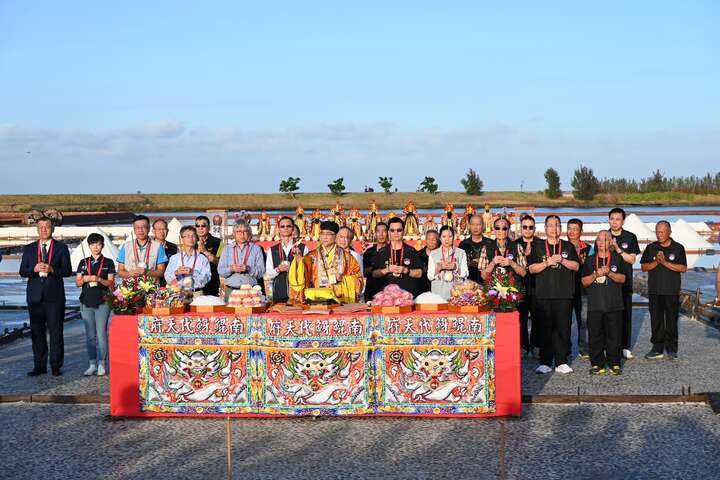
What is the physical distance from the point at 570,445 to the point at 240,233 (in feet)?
16.1

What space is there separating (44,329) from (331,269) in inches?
162

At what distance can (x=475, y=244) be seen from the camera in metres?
10.8

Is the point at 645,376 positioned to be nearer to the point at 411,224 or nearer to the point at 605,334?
the point at 605,334

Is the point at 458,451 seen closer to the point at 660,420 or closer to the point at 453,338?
the point at 453,338

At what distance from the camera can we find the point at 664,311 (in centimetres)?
1077

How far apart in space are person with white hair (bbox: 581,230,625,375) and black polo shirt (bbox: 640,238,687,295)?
1.01 metres

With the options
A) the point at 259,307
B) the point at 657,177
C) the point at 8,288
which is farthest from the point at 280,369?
the point at 657,177

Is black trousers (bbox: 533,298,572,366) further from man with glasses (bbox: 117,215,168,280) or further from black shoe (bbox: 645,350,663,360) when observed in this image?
man with glasses (bbox: 117,215,168,280)

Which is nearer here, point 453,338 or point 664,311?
point 453,338

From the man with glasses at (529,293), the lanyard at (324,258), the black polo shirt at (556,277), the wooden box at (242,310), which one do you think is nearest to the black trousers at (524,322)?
the man with glasses at (529,293)

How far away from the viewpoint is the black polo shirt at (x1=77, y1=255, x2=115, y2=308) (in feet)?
32.7

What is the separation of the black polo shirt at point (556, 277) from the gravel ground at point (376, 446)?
1912mm

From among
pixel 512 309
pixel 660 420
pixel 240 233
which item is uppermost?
pixel 240 233

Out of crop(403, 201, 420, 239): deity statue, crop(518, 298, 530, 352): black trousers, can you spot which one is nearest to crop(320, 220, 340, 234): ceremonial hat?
crop(518, 298, 530, 352): black trousers
